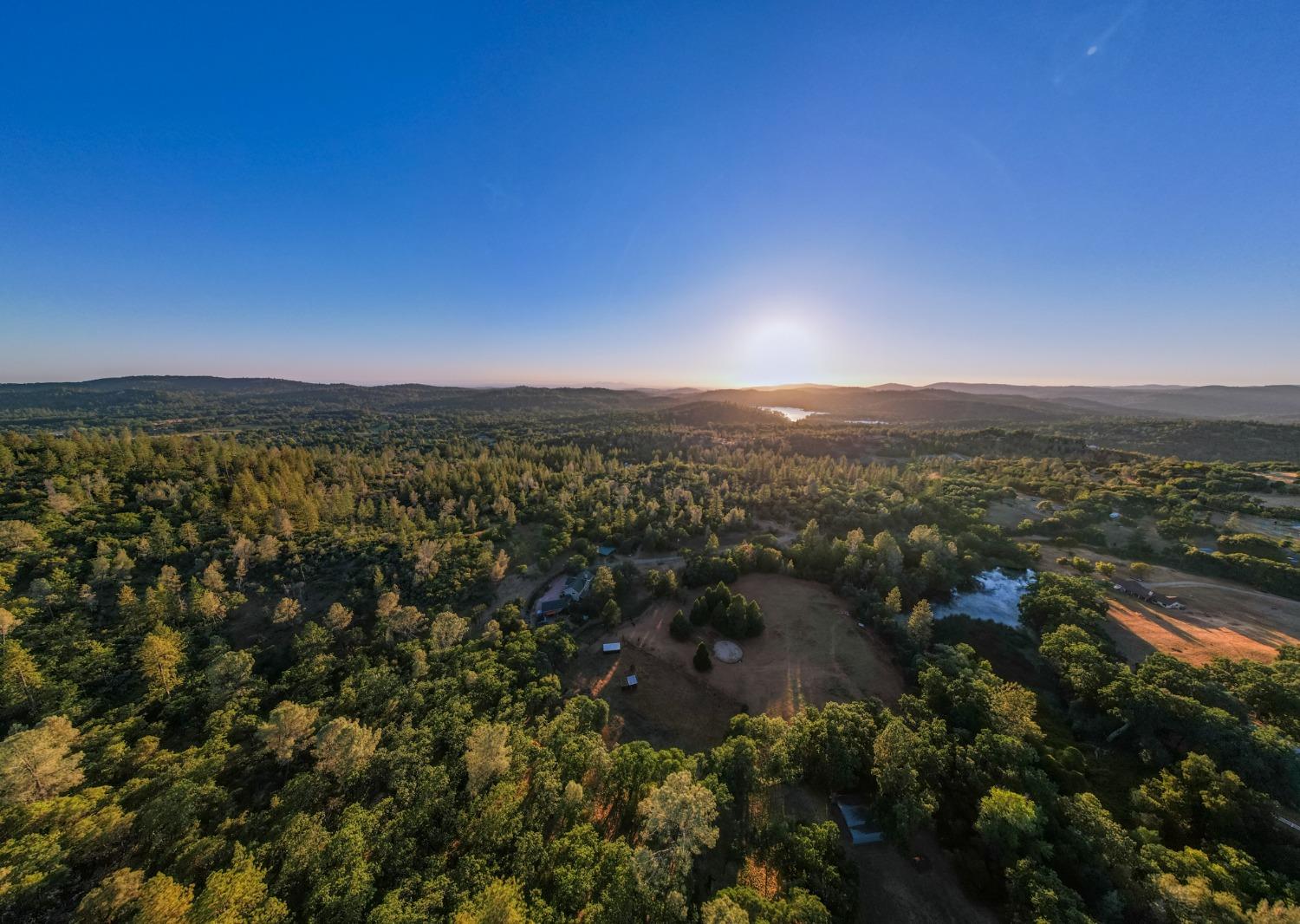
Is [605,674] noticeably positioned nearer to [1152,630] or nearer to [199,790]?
[199,790]

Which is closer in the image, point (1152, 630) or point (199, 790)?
point (199, 790)

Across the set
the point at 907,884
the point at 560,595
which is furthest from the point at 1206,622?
the point at 560,595

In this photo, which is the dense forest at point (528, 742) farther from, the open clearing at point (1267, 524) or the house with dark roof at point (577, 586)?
the house with dark roof at point (577, 586)

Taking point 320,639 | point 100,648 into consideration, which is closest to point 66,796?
point 320,639

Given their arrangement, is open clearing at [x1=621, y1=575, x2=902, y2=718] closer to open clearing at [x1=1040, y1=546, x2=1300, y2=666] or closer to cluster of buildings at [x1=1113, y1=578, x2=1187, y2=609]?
open clearing at [x1=1040, y1=546, x2=1300, y2=666]

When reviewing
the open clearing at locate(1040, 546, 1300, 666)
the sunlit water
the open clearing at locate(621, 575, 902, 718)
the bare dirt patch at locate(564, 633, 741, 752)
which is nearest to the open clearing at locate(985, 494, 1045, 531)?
the open clearing at locate(1040, 546, 1300, 666)
